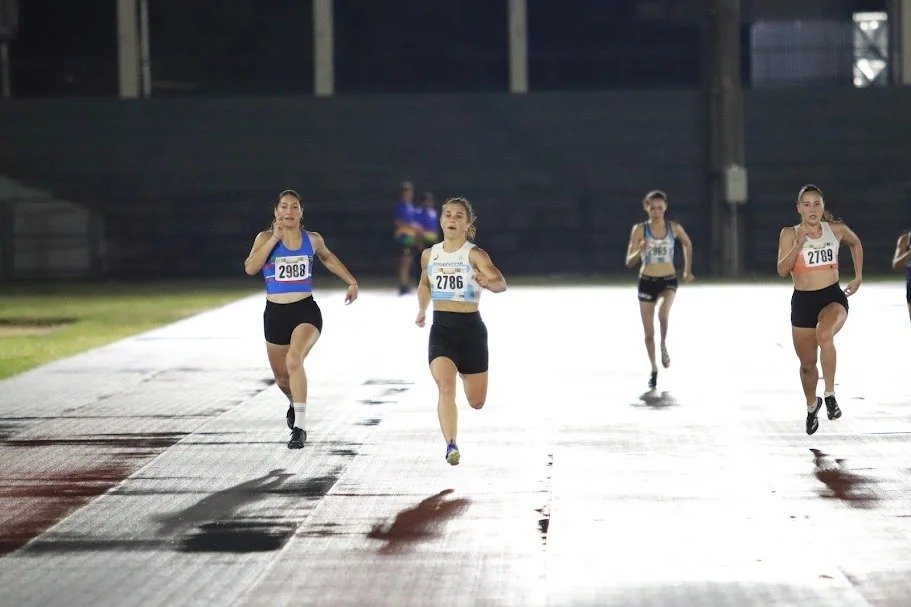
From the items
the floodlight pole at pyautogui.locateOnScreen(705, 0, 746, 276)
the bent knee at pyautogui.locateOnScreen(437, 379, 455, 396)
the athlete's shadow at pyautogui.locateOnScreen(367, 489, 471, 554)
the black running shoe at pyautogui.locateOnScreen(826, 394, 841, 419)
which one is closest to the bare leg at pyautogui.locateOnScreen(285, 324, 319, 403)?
the bent knee at pyautogui.locateOnScreen(437, 379, 455, 396)

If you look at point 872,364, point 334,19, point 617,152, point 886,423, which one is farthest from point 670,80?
point 886,423

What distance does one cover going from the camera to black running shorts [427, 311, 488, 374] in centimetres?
1116

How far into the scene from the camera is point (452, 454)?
10.9 metres

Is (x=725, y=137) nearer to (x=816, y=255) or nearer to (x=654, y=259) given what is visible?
(x=654, y=259)

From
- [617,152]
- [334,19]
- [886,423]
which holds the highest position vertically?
[334,19]

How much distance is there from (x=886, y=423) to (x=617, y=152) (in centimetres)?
2559

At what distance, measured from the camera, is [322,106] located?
3838 cm

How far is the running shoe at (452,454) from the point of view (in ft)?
35.9

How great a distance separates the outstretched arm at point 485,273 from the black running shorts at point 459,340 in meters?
0.29

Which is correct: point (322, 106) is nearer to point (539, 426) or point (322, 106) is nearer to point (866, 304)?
point (866, 304)

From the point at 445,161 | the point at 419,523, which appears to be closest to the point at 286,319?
the point at 419,523

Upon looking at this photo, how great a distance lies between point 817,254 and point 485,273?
2789 millimetres

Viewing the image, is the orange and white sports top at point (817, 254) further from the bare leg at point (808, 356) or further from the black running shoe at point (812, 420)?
the black running shoe at point (812, 420)

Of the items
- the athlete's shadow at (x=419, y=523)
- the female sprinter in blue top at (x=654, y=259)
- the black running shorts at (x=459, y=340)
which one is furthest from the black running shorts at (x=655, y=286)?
the athlete's shadow at (x=419, y=523)
